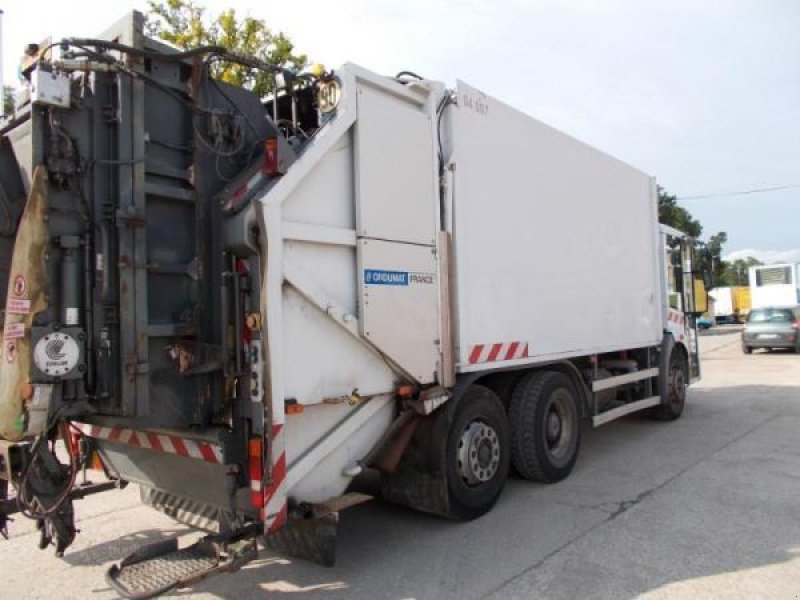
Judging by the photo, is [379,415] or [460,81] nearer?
[379,415]

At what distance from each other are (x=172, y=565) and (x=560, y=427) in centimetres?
394

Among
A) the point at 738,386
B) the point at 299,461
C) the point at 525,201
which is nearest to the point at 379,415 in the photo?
the point at 299,461

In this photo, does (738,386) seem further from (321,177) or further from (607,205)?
(321,177)

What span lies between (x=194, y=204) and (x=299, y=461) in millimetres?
1589

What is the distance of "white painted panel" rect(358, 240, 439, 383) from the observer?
4098mm

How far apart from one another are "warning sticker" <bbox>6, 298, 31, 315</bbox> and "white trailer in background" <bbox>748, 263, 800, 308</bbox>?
29778 millimetres

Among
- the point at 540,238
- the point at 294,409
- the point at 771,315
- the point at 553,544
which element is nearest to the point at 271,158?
the point at 294,409

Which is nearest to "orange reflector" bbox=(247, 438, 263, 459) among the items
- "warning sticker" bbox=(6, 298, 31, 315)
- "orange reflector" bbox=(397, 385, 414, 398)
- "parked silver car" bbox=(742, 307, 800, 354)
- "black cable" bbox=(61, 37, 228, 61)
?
"orange reflector" bbox=(397, 385, 414, 398)

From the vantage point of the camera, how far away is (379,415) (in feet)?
14.2

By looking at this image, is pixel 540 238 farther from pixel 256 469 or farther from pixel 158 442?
pixel 158 442

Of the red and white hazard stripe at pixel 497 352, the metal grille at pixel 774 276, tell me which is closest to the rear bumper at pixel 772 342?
the metal grille at pixel 774 276

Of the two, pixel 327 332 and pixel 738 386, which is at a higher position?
pixel 327 332

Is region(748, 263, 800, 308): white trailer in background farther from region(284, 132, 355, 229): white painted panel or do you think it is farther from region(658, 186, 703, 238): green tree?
region(284, 132, 355, 229): white painted panel

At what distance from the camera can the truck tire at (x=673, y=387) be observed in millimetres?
8648
